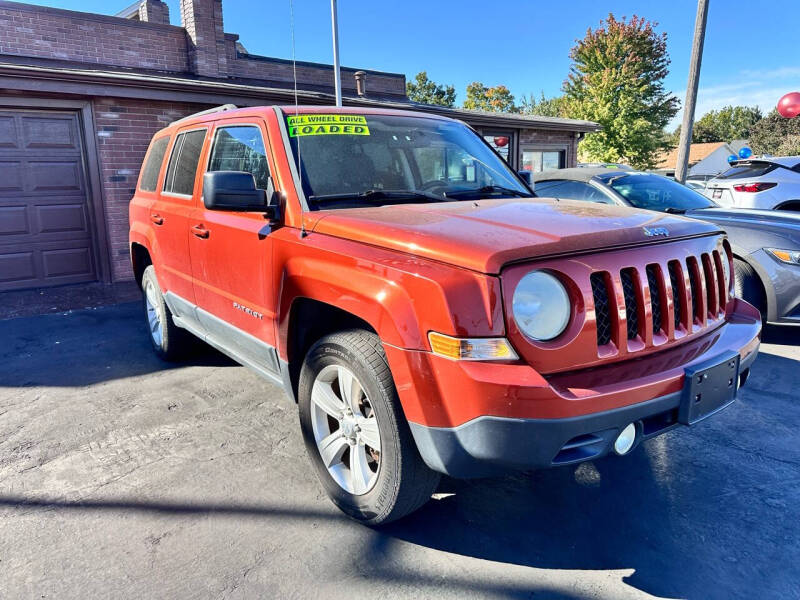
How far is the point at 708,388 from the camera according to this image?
2.19 m

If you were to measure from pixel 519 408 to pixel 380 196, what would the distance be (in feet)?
4.98

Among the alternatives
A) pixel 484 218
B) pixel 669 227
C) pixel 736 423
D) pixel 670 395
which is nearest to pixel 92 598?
pixel 484 218

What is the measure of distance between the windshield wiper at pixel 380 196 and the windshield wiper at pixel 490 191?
0.12 meters

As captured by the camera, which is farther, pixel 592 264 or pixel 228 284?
pixel 228 284

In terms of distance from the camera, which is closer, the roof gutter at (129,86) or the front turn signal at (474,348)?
the front turn signal at (474,348)

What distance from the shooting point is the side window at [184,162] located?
381cm

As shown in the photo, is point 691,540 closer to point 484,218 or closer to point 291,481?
point 484,218

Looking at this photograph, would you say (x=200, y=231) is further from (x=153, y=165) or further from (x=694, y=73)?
(x=694, y=73)

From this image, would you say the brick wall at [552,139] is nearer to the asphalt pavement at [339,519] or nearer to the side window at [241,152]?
the asphalt pavement at [339,519]

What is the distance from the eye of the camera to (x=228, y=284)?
3.26 metres

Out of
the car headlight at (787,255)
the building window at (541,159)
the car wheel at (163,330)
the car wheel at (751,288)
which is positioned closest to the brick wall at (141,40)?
the building window at (541,159)

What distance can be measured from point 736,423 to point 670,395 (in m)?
1.86

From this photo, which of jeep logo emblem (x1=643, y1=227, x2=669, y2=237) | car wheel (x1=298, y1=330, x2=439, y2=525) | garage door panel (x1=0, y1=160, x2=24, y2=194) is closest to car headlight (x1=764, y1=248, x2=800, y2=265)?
jeep logo emblem (x1=643, y1=227, x2=669, y2=237)

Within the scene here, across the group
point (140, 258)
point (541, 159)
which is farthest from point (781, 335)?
point (541, 159)
